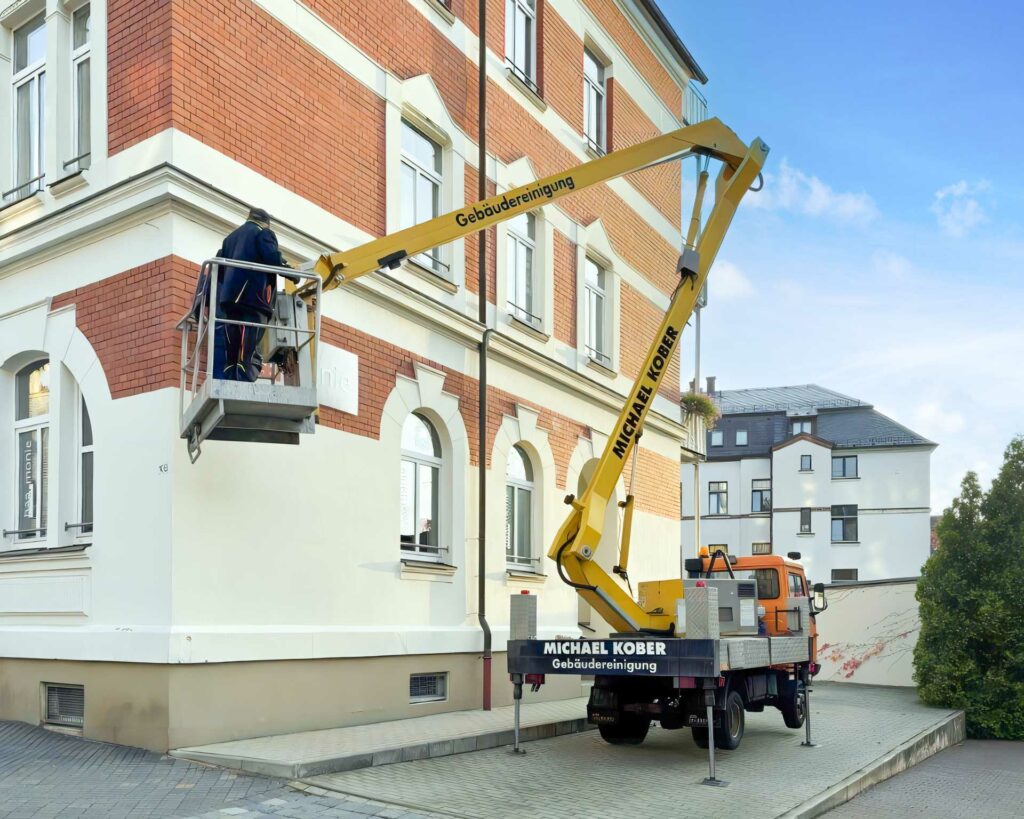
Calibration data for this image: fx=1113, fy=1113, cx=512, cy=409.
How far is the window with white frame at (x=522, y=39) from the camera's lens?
1772 cm

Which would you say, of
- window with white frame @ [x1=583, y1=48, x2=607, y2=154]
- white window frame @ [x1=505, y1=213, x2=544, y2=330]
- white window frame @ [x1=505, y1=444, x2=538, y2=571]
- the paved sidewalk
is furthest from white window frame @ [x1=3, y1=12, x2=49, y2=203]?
window with white frame @ [x1=583, y1=48, x2=607, y2=154]

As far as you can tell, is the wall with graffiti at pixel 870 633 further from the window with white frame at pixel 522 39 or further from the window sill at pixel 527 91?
the window with white frame at pixel 522 39

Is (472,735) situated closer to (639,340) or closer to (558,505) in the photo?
(558,505)

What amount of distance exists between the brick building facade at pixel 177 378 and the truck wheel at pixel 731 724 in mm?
3798

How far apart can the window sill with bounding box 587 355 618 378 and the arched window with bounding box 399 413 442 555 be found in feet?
17.0

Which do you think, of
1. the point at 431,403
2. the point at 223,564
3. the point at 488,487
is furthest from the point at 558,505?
the point at 223,564

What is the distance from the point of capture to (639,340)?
22.0 metres

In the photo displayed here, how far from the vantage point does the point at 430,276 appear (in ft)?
48.4

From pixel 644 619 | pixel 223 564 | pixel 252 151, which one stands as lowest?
pixel 644 619

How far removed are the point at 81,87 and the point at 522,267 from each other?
7.81 meters

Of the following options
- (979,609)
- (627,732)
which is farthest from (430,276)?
(979,609)

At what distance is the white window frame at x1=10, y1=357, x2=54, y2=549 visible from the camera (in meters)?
11.6

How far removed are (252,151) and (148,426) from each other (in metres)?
3.17

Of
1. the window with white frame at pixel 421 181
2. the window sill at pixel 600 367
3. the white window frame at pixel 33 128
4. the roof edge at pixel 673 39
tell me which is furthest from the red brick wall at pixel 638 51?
the white window frame at pixel 33 128
